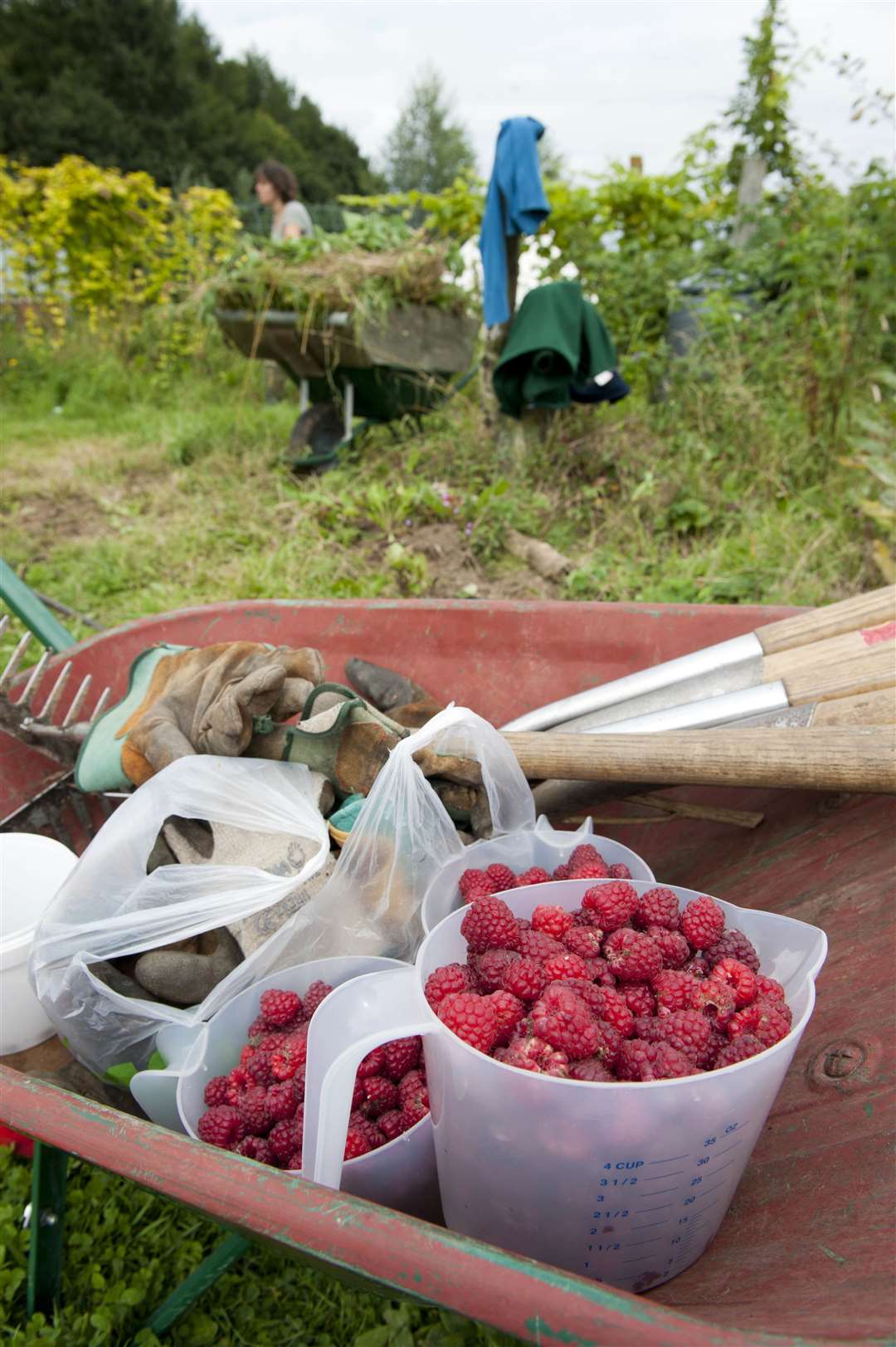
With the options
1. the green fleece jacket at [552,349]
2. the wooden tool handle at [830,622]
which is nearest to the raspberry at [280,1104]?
the wooden tool handle at [830,622]

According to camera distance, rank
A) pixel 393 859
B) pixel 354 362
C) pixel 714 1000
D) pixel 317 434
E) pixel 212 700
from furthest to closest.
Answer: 1. pixel 317 434
2. pixel 354 362
3. pixel 212 700
4. pixel 393 859
5. pixel 714 1000

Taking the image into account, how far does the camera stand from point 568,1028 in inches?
31.3

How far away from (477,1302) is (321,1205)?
0.14 m

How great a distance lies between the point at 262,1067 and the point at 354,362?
11.5ft

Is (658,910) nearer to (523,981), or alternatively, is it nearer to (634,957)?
(634,957)

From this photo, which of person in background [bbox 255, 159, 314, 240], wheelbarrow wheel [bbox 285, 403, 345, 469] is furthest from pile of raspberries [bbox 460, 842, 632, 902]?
person in background [bbox 255, 159, 314, 240]

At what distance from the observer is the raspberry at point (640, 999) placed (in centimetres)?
90

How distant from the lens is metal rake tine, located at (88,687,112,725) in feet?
5.33

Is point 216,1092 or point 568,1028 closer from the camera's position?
point 568,1028

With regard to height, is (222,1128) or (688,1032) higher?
(688,1032)

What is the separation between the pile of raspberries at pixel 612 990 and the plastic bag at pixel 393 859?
215 mm

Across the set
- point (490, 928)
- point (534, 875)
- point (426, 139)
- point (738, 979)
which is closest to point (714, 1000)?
point (738, 979)

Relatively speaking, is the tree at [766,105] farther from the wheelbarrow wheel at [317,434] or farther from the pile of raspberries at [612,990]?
the pile of raspberries at [612,990]

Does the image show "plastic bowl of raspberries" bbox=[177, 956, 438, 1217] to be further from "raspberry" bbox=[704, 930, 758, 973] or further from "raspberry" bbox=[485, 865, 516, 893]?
"raspberry" bbox=[704, 930, 758, 973]
